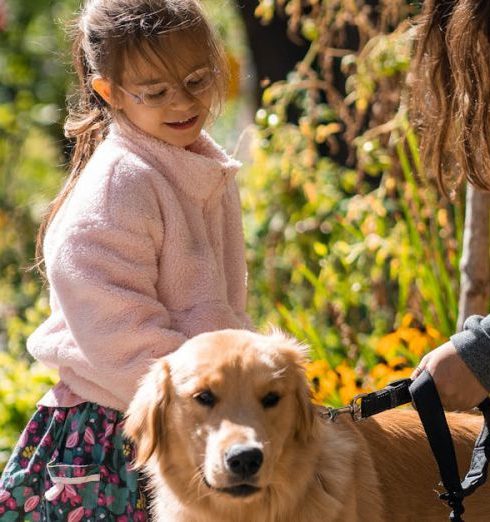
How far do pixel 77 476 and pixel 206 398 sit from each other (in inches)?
21.7

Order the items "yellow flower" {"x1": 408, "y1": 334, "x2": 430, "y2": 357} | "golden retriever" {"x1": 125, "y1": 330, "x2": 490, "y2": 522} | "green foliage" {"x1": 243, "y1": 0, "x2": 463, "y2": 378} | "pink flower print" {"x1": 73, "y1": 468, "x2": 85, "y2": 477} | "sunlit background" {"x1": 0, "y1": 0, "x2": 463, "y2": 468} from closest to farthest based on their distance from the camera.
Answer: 1. "golden retriever" {"x1": 125, "y1": 330, "x2": 490, "y2": 522}
2. "pink flower print" {"x1": 73, "y1": 468, "x2": 85, "y2": 477}
3. "yellow flower" {"x1": 408, "y1": 334, "x2": 430, "y2": 357}
4. "sunlit background" {"x1": 0, "y1": 0, "x2": 463, "y2": 468}
5. "green foliage" {"x1": 243, "y1": 0, "x2": 463, "y2": 378}

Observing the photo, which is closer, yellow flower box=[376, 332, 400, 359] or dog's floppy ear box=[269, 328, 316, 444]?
dog's floppy ear box=[269, 328, 316, 444]

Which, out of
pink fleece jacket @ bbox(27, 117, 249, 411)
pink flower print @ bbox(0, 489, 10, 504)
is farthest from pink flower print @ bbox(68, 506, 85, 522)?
pink fleece jacket @ bbox(27, 117, 249, 411)

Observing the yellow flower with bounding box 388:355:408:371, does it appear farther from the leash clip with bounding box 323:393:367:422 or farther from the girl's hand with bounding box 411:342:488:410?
the girl's hand with bounding box 411:342:488:410

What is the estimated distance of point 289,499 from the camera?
306cm

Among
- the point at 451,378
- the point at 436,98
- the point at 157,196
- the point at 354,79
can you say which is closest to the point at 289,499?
the point at 451,378

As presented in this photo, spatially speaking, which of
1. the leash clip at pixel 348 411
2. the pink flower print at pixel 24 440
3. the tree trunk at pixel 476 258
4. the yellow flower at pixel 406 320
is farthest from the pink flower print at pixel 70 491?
the yellow flower at pixel 406 320

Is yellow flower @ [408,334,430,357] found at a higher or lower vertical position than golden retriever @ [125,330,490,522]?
lower

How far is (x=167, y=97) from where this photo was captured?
333 centimetres

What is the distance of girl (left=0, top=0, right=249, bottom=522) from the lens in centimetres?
316

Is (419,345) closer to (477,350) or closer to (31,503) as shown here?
(477,350)

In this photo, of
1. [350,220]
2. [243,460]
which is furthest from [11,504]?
[350,220]

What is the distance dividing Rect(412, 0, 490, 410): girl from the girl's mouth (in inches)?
33.4

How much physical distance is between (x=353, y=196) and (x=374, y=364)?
128 cm
